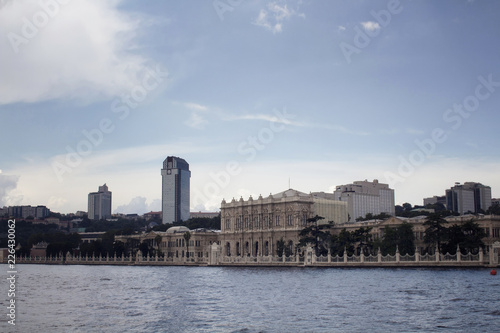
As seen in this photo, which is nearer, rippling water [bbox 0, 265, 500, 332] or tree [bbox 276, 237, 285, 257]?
rippling water [bbox 0, 265, 500, 332]

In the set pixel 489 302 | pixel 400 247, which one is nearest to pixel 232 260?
pixel 400 247

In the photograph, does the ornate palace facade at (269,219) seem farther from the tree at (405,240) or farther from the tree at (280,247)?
the tree at (405,240)

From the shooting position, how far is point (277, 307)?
127ft

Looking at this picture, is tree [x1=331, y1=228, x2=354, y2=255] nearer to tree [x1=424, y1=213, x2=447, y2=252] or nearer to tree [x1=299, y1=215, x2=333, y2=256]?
tree [x1=299, y1=215, x2=333, y2=256]

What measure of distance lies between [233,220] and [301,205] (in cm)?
1811

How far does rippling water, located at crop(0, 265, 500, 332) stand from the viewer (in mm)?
30984

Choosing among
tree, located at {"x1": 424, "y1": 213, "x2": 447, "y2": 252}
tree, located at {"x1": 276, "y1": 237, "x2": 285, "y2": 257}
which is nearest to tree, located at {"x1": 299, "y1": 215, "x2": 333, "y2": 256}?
tree, located at {"x1": 276, "y1": 237, "x2": 285, "y2": 257}

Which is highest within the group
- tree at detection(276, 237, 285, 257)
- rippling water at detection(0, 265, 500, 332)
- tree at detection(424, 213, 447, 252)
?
tree at detection(424, 213, 447, 252)

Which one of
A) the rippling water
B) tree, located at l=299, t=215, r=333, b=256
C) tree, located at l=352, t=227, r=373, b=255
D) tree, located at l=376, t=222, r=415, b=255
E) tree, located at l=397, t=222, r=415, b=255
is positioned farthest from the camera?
tree, located at l=299, t=215, r=333, b=256

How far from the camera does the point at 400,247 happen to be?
3275 inches

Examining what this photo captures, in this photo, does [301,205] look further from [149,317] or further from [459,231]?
[149,317]

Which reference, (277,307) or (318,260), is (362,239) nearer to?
(318,260)

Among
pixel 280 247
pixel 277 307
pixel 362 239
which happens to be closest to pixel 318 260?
pixel 362 239

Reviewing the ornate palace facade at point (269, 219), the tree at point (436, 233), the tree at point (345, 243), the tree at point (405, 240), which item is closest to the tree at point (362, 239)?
the tree at point (345, 243)
